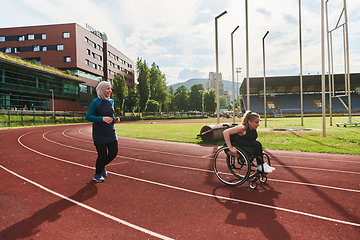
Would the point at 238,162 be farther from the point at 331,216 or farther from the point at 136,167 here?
the point at 136,167

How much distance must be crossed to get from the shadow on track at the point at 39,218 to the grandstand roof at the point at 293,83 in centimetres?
5796

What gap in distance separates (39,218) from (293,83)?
222 feet

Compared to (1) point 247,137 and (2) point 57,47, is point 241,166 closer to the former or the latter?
(1) point 247,137

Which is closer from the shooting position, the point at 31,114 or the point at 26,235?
the point at 26,235

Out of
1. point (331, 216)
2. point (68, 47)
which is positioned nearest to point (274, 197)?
point (331, 216)

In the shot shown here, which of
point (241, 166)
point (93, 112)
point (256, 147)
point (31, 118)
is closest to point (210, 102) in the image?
point (31, 118)

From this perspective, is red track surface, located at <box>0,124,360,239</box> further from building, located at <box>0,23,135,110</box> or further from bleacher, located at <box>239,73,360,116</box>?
bleacher, located at <box>239,73,360,116</box>

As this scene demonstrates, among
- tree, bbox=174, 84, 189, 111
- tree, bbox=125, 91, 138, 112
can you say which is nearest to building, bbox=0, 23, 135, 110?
tree, bbox=125, 91, 138, 112

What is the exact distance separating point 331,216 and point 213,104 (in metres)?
76.0

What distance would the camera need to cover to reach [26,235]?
2.68 metres

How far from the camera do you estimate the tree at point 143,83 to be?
54.8 meters

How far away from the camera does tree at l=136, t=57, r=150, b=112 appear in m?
54.8

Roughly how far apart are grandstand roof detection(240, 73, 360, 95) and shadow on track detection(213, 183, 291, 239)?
56.7 m

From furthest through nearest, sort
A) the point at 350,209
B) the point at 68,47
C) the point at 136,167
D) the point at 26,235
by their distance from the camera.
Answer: the point at 68,47
the point at 136,167
the point at 350,209
the point at 26,235
